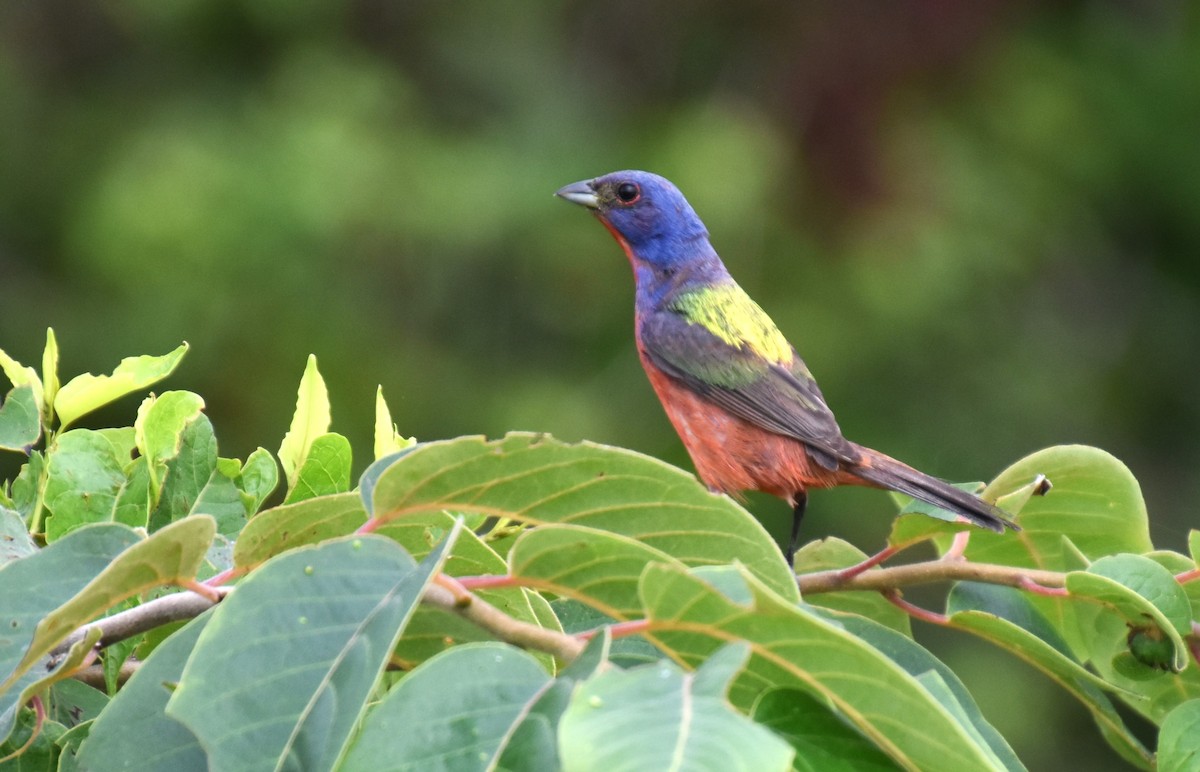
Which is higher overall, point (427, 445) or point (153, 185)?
point (427, 445)

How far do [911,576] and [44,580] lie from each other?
1.05 m

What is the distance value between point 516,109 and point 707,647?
8.53 meters

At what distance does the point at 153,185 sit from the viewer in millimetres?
8102

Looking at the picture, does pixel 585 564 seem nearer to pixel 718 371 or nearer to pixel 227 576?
pixel 227 576

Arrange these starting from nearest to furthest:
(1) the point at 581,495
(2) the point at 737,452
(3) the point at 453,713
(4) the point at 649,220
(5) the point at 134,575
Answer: (3) the point at 453,713, (5) the point at 134,575, (1) the point at 581,495, (2) the point at 737,452, (4) the point at 649,220

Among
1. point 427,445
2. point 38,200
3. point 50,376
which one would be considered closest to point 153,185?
point 38,200

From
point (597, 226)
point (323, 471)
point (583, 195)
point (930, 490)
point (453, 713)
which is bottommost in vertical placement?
point (597, 226)

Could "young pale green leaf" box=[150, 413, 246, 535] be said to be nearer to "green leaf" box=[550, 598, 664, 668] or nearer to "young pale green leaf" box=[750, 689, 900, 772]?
"green leaf" box=[550, 598, 664, 668]

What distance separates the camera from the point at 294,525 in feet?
4.33

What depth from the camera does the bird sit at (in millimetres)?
3635

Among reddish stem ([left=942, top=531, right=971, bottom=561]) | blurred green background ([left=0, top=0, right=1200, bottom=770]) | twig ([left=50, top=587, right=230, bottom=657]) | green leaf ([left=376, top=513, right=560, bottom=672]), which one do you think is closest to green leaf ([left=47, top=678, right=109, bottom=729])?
twig ([left=50, top=587, right=230, bottom=657])

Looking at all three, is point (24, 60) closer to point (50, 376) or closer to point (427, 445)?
point (50, 376)

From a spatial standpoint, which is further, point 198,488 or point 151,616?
point 198,488

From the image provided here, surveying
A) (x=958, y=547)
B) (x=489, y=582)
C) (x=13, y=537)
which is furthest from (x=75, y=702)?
(x=958, y=547)
